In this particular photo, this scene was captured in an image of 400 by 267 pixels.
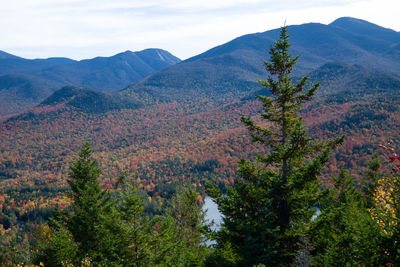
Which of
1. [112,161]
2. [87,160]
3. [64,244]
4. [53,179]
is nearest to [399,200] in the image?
[64,244]

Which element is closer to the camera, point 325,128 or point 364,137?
point 364,137

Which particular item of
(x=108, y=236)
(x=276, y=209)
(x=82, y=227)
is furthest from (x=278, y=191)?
(x=82, y=227)

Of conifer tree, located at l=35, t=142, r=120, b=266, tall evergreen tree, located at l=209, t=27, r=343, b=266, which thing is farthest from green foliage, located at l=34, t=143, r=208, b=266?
tall evergreen tree, located at l=209, t=27, r=343, b=266

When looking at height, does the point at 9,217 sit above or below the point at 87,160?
below

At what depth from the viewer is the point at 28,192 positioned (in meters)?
119

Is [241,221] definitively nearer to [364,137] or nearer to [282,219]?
[282,219]

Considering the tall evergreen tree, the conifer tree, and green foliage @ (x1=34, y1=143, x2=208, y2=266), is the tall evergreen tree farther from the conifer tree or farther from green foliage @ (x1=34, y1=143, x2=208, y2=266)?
the conifer tree

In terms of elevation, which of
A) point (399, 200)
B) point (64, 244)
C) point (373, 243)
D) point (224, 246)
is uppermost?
point (399, 200)

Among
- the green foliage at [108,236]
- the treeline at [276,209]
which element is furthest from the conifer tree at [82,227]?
the treeline at [276,209]

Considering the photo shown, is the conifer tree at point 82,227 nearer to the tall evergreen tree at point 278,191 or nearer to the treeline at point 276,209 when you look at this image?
the treeline at point 276,209

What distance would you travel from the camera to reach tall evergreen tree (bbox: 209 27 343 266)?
35.7 ft

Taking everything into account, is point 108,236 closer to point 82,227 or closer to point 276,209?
point 82,227

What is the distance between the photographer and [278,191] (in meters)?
11.8

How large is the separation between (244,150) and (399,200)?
151 metres
